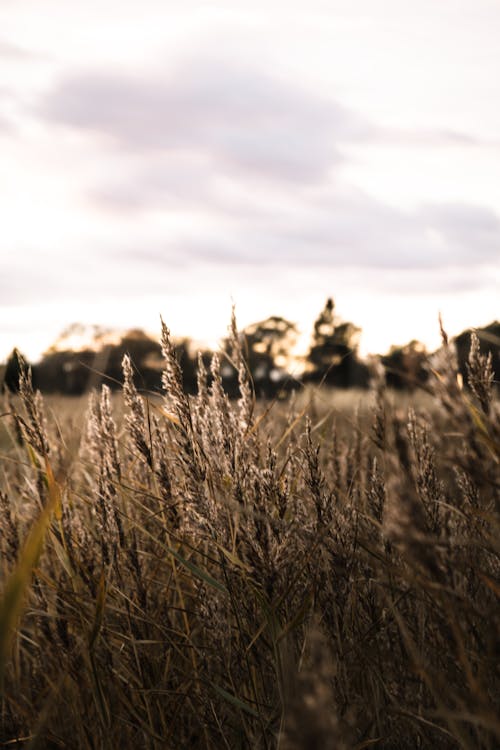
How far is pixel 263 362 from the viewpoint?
363cm

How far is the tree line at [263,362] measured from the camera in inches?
72.9

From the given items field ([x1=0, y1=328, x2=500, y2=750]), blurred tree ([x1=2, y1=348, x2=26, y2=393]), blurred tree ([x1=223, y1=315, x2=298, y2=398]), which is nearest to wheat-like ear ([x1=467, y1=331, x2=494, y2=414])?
field ([x1=0, y1=328, x2=500, y2=750])

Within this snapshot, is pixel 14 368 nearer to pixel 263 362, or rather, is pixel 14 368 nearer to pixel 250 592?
pixel 263 362

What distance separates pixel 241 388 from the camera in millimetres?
1871

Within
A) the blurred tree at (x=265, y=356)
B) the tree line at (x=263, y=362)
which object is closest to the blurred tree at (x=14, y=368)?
the tree line at (x=263, y=362)

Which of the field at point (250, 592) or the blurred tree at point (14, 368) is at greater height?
the blurred tree at point (14, 368)

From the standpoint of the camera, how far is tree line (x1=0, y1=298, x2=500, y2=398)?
185 cm

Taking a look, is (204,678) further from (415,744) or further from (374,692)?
(415,744)

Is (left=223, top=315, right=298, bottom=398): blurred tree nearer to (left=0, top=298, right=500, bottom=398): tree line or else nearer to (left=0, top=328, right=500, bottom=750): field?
(left=0, top=298, right=500, bottom=398): tree line

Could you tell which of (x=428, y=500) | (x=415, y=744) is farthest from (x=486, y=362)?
(x=415, y=744)

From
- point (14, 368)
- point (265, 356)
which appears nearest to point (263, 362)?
point (265, 356)

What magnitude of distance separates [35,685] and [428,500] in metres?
1.42

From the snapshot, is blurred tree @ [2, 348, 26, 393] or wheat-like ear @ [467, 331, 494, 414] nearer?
wheat-like ear @ [467, 331, 494, 414]

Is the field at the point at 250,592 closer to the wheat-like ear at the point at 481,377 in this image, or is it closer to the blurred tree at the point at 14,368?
the wheat-like ear at the point at 481,377
